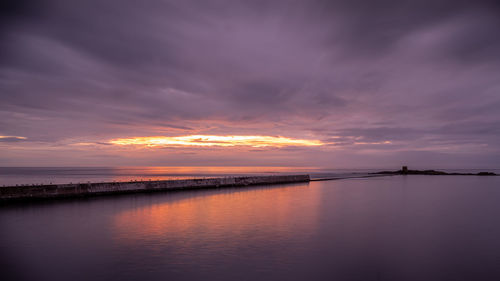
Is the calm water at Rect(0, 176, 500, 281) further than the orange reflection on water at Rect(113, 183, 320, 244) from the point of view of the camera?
No

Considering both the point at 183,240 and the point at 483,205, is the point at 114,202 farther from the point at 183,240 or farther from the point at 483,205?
the point at 483,205

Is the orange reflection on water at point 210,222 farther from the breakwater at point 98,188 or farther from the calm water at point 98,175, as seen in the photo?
the calm water at point 98,175

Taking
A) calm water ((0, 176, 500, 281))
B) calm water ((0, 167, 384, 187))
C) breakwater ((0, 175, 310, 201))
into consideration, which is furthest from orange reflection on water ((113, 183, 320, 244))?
calm water ((0, 167, 384, 187))

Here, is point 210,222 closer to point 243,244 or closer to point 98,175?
point 243,244

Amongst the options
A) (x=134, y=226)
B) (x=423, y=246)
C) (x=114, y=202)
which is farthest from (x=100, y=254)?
(x=114, y=202)

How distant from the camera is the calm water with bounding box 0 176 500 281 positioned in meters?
9.20

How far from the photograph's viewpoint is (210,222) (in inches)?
655

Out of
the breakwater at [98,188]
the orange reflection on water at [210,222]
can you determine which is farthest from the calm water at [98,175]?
the orange reflection on water at [210,222]

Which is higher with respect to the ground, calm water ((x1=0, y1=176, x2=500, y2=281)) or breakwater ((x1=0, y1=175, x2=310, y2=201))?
breakwater ((x1=0, y1=175, x2=310, y2=201))

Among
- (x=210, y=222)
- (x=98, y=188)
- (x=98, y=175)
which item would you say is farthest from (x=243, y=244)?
(x=98, y=175)

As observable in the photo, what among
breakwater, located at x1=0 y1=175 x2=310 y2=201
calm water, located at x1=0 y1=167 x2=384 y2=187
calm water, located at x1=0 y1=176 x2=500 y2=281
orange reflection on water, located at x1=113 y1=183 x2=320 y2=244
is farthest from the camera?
calm water, located at x1=0 y1=167 x2=384 y2=187

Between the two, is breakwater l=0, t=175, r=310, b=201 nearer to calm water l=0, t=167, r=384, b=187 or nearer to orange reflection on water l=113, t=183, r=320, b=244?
orange reflection on water l=113, t=183, r=320, b=244

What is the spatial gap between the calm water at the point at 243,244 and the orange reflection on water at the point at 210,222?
0.05 metres

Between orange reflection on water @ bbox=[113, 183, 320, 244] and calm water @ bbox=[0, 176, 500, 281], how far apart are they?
5cm
